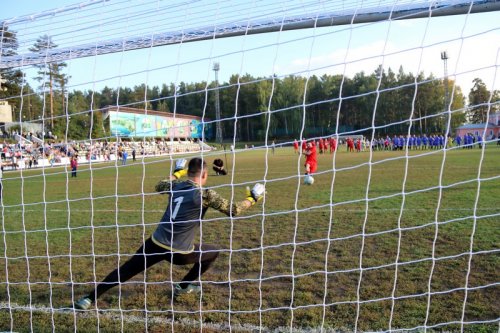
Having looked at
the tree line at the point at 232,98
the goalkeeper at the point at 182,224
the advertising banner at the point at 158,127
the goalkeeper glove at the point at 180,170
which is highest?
the tree line at the point at 232,98

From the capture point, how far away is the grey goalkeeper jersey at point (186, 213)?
405 centimetres

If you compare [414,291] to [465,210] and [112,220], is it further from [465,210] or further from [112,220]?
[112,220]

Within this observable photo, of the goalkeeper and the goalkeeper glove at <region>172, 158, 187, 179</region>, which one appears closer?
the goalkeeper

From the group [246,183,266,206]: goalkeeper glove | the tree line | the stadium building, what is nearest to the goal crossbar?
the tree line

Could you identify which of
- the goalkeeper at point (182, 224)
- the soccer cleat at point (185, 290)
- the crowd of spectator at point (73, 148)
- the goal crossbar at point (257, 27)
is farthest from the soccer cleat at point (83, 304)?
the goal crossbar at point (257, 27)

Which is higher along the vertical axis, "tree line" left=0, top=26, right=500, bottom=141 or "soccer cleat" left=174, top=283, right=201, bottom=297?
"tree line" left=0, top=26, right=500, bottom=141

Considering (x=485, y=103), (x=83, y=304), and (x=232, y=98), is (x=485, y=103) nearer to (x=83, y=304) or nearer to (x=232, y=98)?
(x=83, y=304)

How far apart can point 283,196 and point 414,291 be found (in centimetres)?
694

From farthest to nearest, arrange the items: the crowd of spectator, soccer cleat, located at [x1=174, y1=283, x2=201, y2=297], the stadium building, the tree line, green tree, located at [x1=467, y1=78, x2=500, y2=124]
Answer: the crowd of spectator, the stadium building, soccer cleat, located at [x1=174, y1=283, x2=201, y2=297], the tree line, green tree, located at [x1=467, y1=78, x2=500, y2=124]

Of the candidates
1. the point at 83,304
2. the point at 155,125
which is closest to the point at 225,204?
the point at 83,304

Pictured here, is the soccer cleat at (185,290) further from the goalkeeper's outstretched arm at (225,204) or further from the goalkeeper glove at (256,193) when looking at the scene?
the goalkeeper glove at (256,193)

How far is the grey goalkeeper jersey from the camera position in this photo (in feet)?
13.3

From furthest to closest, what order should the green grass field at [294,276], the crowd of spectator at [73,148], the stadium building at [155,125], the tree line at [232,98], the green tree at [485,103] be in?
the crowd of spectator at [73,148]
the stadium building at [155,125]
the tree line at [232,98]
the green grass field at [294,276]
the green tree at [485,103]

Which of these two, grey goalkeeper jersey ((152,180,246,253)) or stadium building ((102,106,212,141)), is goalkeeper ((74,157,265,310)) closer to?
grey goalkeeper jersey ((152,180,246,253))
